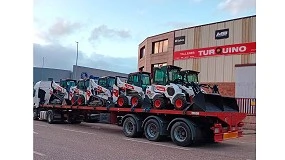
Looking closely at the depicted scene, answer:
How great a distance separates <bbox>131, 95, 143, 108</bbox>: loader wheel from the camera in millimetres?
12887

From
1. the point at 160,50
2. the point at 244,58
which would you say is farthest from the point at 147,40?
the point at 244,58

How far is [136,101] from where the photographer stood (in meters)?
13.0

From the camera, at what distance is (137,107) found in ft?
42.5

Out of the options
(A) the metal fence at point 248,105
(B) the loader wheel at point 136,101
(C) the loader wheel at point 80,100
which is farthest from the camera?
(A) the metal fence at point 248,105

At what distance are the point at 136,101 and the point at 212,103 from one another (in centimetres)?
323

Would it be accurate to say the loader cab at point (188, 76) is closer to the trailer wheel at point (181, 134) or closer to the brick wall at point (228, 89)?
the trailer wheel at point (181, 134)

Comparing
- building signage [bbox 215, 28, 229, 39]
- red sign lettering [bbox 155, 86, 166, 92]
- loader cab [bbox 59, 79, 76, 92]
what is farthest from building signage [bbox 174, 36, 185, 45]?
red sign lettering [bbox 155, 86, 166, 92]


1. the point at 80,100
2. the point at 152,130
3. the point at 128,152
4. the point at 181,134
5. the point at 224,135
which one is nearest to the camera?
the point at 128,152

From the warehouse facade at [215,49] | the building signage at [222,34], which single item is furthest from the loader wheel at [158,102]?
the building signage at [222,34]

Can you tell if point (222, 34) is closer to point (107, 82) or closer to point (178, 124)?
point (107, 82)

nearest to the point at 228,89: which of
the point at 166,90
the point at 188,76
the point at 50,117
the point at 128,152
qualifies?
the point at 188,76

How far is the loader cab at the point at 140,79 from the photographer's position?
13348mm

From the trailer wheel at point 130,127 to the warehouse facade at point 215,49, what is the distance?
11.4 m

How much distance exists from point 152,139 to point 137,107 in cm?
162
